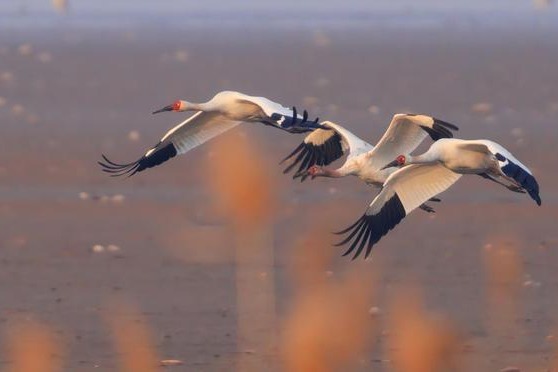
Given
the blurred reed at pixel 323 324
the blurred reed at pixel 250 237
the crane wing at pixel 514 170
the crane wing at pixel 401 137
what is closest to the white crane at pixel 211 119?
the blurred reed at pixel 250 237

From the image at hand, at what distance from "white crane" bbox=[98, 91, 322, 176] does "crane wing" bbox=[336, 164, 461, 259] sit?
63 cm

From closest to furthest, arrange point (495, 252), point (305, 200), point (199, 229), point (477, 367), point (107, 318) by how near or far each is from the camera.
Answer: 1. point (477, 367)
2. point (107, 318)
3. point (495, 252)
4. point (199, 229)
5. point (305, 200)

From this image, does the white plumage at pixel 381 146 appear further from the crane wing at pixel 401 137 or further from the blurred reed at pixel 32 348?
the blurred reed at pixel 32 348

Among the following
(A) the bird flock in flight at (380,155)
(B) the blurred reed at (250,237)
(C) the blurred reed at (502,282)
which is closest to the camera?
(B) the blurred reed at (250,237)

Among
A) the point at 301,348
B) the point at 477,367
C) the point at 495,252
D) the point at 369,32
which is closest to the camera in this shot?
the point at 301,348

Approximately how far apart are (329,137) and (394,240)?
4698mm

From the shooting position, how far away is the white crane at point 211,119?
12.0 meters

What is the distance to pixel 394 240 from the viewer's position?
17.7 metres

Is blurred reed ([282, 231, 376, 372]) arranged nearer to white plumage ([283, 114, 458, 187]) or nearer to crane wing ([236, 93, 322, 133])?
white plumage ([283, 114, 458, 187])

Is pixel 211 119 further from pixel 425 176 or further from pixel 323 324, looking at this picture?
pixel 323 324

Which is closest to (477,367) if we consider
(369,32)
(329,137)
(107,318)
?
(329,137)

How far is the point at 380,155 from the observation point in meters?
12.2

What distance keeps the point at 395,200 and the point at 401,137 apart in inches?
14.8

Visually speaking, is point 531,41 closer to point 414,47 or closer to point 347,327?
point 414,47
